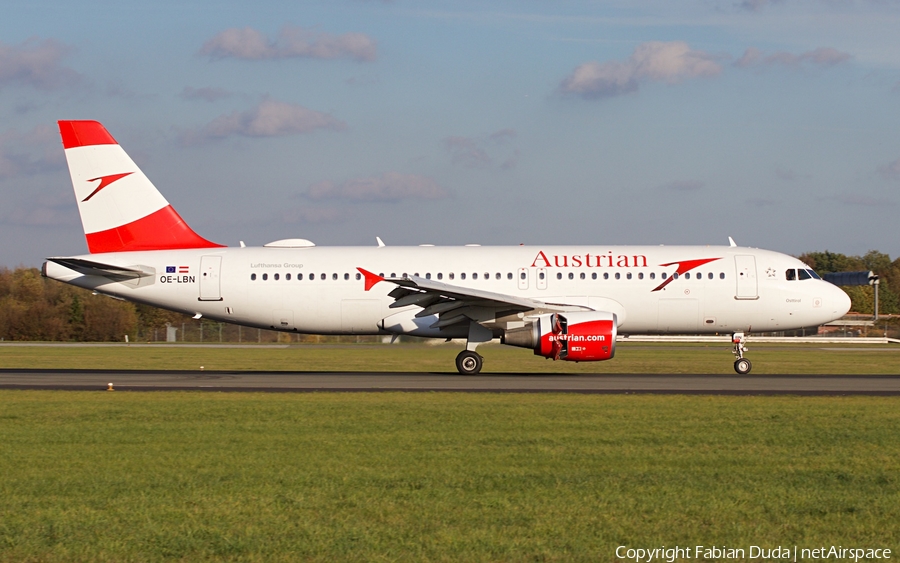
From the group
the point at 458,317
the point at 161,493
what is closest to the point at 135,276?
the point at 458,317

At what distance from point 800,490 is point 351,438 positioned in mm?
6417

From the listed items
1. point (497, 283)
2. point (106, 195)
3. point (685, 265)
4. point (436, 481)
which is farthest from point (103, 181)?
point (436, 481)

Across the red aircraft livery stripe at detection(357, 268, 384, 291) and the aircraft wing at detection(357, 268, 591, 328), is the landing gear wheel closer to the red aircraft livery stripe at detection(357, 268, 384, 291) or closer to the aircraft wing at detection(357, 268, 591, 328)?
the aircraft wing at detection(357, 268, 591, 328)

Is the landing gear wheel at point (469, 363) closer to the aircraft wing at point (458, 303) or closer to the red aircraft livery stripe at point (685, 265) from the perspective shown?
the aircraft wing at point (458, 303)

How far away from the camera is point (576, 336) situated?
26.1 meters

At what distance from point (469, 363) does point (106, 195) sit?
12.9 metres

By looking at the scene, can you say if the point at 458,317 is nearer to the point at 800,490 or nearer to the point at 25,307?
the point at 800,490

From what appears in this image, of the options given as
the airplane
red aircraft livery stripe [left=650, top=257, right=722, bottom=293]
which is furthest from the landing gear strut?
red aircraft livery stripe [left=650, top=257, right=722, bottom=293]

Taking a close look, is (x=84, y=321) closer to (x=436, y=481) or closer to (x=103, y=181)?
(x=103, y=181)

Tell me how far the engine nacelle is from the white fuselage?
7.50ft

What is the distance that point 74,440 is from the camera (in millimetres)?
13648

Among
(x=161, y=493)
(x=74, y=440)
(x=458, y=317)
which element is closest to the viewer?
(x=161, y=493)

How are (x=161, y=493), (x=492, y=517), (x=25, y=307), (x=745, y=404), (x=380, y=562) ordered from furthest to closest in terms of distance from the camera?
(x=25, y=307)
(x=745, y=404)
(x=161, y=493)
(x=492, y=517)
(x=380, y=562)

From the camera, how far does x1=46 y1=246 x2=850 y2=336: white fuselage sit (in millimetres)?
28953
